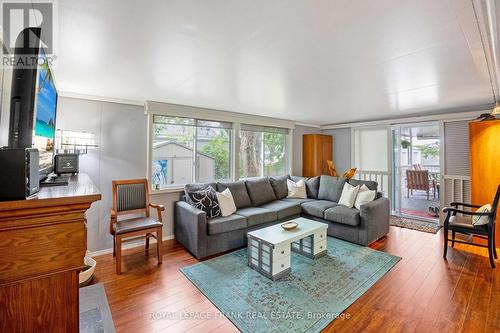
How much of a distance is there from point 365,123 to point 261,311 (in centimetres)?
479

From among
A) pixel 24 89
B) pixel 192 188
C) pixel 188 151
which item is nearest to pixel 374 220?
pixel 192 188

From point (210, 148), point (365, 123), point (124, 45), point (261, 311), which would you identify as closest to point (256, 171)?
point (210, 148)

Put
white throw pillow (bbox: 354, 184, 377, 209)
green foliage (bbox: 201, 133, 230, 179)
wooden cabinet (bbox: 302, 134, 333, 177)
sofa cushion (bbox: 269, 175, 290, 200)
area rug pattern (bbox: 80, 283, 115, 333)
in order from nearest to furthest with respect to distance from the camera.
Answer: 1. area rug pattern (bbox: 80, 283, 115, 333)
2. white throw pillow (bbox: 354, 184, 377, 209)
3. green foliage (bbox: 201, 133, 230, 179)
4. sofa cushion (bbox: 269, 175, 290, 200)
5. wooden cabinet (bbox: 302, 134, 333, 177)

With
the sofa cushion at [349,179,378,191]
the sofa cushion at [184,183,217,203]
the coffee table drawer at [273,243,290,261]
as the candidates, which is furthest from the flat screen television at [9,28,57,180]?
the sofa cushion at [349,179,378,191]

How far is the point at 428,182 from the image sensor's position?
4867 millimetres

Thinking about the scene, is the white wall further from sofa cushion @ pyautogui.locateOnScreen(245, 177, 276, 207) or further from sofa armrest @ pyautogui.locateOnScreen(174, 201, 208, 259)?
sofa cushion @ pyautogui.locateOnScreen(245, 177, 276, 207)

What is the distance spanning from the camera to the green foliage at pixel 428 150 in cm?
462

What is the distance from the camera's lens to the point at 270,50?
1836 mm

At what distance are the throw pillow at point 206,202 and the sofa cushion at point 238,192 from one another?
463 millimetres

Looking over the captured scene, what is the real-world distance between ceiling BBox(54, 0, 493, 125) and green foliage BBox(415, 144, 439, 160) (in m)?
1.55

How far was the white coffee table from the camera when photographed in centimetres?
251

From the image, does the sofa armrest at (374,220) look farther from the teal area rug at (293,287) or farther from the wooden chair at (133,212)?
the wooden chair at (133,212)

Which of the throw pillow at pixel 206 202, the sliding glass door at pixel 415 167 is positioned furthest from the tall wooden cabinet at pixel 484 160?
the throw pillow at pixel 206 202

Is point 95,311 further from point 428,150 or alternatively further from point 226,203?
point 428,150
